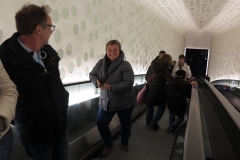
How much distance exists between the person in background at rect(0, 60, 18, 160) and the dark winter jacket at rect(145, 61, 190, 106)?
10.3ft

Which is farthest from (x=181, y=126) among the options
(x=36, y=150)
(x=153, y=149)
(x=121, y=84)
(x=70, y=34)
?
(x=36, y=150)

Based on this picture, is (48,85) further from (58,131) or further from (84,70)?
(84,70)

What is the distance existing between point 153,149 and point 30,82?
2773mm

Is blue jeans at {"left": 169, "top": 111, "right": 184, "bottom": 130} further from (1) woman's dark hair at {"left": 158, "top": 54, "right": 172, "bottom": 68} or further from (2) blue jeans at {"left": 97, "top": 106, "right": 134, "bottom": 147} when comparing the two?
(2) blue jeans at {"left": 97, "top": 106, "right": 134, "bottom": 147}

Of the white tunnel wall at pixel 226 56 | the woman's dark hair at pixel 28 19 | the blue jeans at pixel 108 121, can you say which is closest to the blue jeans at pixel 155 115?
the blue jeans at pixel 108 121

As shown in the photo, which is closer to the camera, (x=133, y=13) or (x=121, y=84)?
(x=121, y=84)

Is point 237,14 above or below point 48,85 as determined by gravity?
above

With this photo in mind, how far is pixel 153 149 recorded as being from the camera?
3.49 metres

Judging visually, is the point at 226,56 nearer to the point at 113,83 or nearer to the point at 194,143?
the point at 113,83

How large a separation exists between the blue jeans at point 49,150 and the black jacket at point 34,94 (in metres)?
0.07

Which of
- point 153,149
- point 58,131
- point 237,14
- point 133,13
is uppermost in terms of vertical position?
point 237,14

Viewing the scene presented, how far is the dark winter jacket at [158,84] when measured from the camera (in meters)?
3.86

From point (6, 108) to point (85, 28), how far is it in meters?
2.90

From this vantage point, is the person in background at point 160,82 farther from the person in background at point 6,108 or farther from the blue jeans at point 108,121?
the person in background at point 6,108
